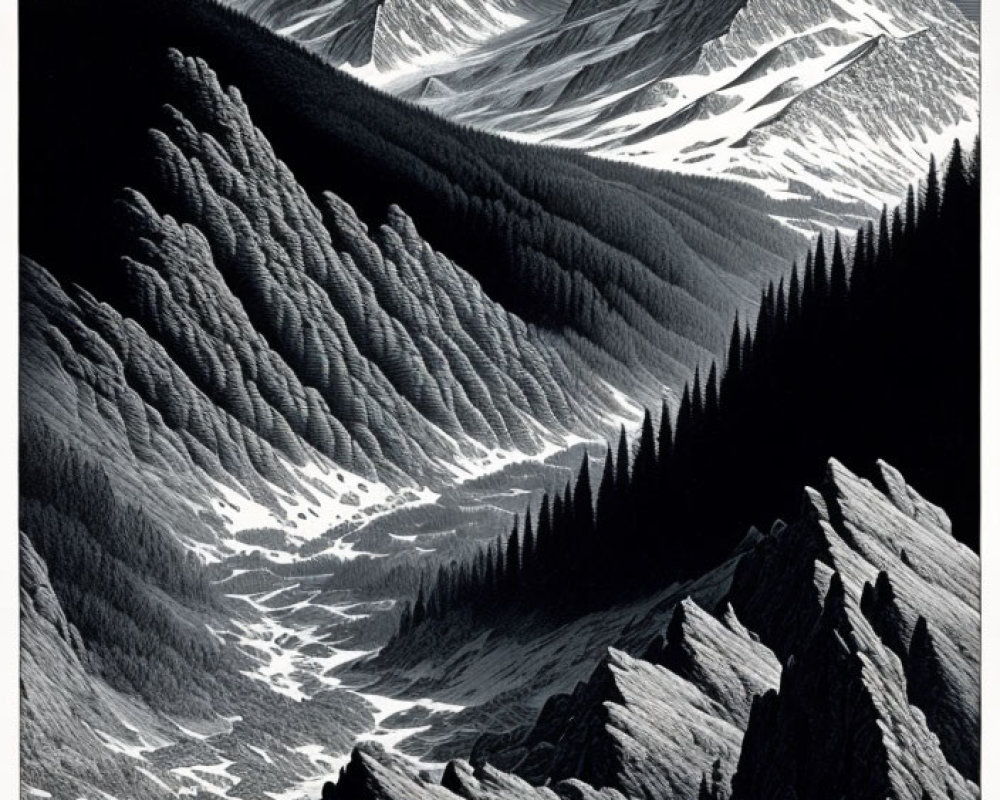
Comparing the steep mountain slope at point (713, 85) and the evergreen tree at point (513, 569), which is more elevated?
the steep mountain slope at point (713, 85)

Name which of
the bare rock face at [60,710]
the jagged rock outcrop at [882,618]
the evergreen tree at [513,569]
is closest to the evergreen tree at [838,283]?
the jagged rock outcrop at [882,618]

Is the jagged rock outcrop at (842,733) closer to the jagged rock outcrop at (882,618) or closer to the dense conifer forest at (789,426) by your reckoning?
the jagged rock outcrop at (882,618)

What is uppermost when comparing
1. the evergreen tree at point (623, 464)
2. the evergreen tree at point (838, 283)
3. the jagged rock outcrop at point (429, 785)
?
the evergreen tree at point (838, 283)

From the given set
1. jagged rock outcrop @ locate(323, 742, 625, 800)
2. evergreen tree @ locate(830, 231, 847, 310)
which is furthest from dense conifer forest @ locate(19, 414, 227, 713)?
evergreen tree @ locate(830, 231, 847, 310)

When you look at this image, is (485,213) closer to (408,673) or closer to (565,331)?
(565,331)

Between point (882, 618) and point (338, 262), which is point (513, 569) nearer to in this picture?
point (882, 618)

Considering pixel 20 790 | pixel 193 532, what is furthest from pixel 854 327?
pixel 20 790
